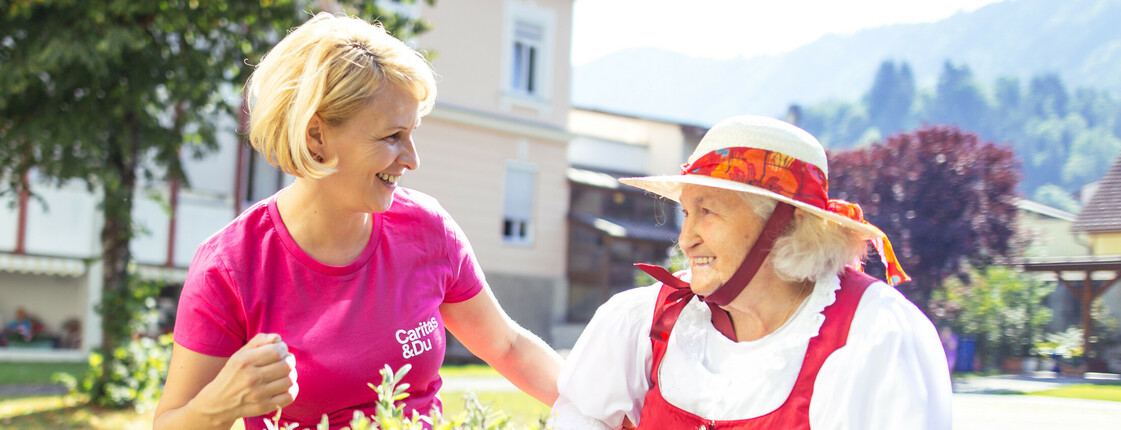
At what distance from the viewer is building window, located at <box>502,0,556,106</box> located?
19.6 m

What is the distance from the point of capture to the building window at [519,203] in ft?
65.4

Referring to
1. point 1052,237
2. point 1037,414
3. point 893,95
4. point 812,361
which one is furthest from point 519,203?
point 812,361

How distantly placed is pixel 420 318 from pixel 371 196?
1.27 ft

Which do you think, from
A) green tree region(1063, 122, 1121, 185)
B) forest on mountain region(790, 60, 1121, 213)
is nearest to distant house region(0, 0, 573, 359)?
forest on mountain region(790, 60, 1121, 213)

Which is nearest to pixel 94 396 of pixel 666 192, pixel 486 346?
pixel 486 346

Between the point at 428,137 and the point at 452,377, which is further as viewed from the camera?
the point at 428,137

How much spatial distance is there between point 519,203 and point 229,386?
59.7ft

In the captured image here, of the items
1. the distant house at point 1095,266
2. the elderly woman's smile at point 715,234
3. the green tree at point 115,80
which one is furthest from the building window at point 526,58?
the elderly woman's smile at point 715,234

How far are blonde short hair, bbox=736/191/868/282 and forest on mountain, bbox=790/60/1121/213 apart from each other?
2.33 meters

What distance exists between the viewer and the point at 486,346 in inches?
110

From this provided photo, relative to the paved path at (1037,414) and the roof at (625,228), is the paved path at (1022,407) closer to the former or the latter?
the paved path at (1037,414)

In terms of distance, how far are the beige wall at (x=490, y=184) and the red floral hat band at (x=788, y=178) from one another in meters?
15.7

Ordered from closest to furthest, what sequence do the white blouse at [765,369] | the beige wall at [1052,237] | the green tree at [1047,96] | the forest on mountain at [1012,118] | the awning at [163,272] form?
the white blouse at [765,369] < the beige wall at [1052,237] < the forest on mountain at [1012,118] < the green tree at [1047,96] < the awning at [163,272]

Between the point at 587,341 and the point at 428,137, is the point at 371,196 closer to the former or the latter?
the point at 587,341
